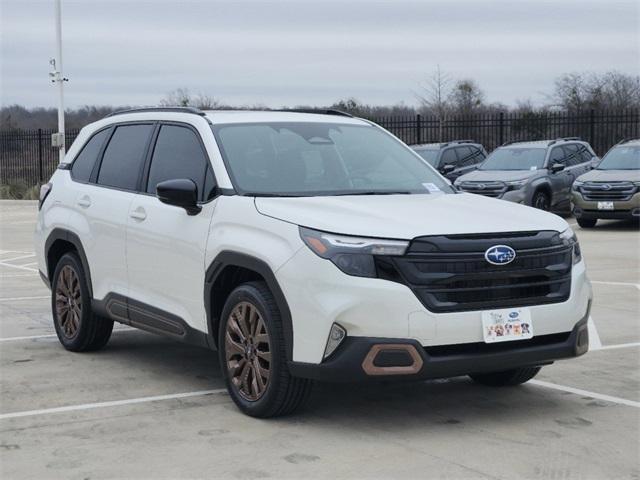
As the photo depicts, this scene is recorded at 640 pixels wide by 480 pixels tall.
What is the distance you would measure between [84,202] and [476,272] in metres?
3.75

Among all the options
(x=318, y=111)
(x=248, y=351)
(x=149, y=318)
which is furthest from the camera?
(x=318, y=111)

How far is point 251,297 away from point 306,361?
1.95 feet

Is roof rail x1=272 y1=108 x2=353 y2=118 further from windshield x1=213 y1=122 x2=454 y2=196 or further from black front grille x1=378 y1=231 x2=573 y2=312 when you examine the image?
black front grille x1=378 y1=231 x2=573 y2=312

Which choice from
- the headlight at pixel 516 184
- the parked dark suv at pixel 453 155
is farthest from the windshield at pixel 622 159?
the parked dark suv at pixel 453 155

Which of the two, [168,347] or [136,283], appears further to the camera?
[168,347]

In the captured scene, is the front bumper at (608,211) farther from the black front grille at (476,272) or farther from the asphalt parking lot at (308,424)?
the black front grille at (476,272)

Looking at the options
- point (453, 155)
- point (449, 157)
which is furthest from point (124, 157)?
point (453, 155)

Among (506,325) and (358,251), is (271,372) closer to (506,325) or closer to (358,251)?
(358,251)

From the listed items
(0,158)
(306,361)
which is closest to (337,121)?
(306,361)

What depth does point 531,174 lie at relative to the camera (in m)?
22.3

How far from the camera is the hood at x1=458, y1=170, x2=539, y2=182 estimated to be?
22.1 metres

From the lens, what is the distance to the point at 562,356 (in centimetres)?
612

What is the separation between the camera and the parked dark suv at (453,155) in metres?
24.8

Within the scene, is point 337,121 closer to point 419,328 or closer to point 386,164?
point 386,164
